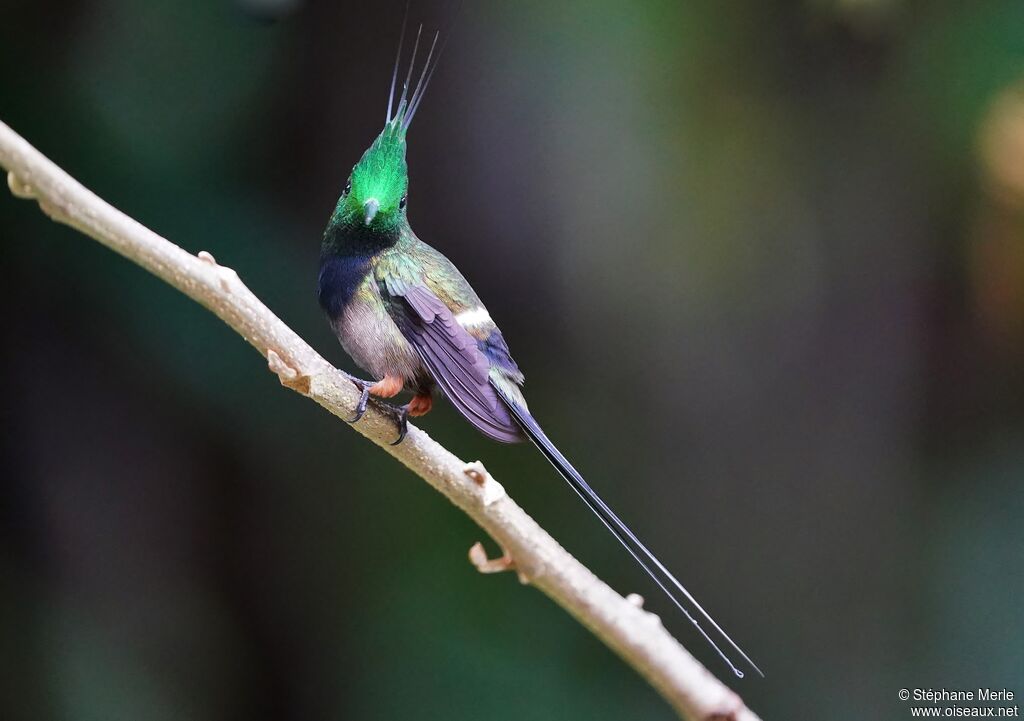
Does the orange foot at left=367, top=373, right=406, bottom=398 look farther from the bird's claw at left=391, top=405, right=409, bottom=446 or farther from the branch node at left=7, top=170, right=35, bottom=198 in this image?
the branch node at left=7, top=170, right=35, bottom=198

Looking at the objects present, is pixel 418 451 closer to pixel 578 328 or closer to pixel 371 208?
pixel 371 208

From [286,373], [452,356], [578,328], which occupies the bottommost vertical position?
[286,373]

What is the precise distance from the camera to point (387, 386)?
42.7 inches

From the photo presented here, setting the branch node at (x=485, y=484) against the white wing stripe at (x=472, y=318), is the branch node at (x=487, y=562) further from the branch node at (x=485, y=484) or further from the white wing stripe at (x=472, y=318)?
the white wing stripe at (x=472, y=318)

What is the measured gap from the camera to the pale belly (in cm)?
110

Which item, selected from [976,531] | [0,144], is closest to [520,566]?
[0,144]

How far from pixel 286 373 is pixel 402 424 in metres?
0.17

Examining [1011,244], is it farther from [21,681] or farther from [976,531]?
[21,681]

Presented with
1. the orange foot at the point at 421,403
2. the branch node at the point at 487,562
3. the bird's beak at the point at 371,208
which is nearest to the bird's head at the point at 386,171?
the bird's beak at the point at 371,208

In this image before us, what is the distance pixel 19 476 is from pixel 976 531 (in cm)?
207

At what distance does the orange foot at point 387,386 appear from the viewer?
106cm

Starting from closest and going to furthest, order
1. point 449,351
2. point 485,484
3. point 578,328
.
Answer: point 485,484, point 449,351, point 578,328

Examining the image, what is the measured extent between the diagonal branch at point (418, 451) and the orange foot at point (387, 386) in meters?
0.03

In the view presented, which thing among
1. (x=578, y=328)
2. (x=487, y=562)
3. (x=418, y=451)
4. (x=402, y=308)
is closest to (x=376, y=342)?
(x=402, y=308)
